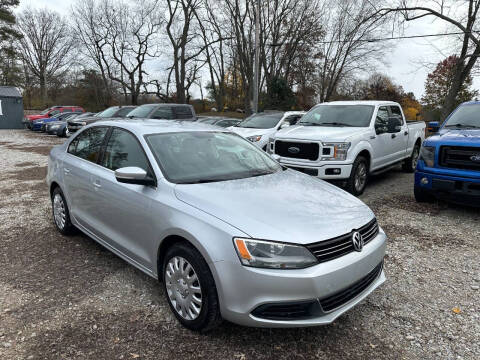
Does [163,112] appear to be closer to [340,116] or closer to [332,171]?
[340,116]

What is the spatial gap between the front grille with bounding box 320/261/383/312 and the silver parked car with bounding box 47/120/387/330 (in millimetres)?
10

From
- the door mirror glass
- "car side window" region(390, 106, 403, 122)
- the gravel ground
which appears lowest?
the gravel ground

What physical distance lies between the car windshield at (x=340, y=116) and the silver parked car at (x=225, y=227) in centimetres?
410

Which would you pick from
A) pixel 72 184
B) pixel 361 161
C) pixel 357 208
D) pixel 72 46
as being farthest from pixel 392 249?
pixel 72 46

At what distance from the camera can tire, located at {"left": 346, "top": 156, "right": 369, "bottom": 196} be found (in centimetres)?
665

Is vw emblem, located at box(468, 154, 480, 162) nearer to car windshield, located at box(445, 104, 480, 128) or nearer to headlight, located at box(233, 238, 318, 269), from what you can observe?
car windshield, located at box(445, 104, 480, 128)

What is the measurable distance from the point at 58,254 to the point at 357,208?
3.48m

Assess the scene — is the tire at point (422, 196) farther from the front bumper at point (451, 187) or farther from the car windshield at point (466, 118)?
the car windshield at point (466, 118)

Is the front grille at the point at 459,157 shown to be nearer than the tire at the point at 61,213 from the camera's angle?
No

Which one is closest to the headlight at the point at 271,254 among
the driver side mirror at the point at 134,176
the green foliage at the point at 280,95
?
the driver side mirror at the point at 134,176

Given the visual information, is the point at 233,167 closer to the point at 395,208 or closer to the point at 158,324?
the point at 158,324

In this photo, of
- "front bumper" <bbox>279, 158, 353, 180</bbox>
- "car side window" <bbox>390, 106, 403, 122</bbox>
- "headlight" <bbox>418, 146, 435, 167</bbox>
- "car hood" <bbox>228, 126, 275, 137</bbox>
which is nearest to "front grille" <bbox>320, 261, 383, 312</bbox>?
"headlight" <bbox>418, 146, 435, 167</bbox>

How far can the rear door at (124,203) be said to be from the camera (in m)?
3.08

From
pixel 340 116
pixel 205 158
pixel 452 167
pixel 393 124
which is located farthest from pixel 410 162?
pixel 205 158
